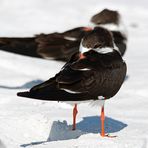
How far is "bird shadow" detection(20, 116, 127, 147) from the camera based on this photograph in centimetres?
588

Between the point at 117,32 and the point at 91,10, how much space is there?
11.2 feet

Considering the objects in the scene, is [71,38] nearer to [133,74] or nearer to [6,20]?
[133,74]


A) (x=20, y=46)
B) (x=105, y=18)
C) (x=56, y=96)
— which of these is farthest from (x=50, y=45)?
(x=56, y=96)

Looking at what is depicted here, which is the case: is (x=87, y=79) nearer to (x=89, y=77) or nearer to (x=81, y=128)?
(x=89, y=77)

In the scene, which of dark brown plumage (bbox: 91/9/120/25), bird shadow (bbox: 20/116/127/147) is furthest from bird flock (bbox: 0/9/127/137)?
dark brown plumage (bbox: 91/9/120/25)

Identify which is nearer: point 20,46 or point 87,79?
point 87,79

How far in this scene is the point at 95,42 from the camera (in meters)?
6.18

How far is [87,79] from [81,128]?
3.01 ft

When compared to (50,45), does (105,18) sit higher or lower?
higher

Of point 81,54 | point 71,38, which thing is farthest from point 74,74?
point 71,38

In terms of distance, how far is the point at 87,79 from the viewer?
5633 mm

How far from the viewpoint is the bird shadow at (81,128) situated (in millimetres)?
5875

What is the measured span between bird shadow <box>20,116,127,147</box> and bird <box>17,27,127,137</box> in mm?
127

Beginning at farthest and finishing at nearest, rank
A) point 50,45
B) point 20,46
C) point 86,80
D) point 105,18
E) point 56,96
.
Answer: point 105,18 < point 50,45 < point 20,46 < point 86,80 < point 56,96
